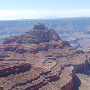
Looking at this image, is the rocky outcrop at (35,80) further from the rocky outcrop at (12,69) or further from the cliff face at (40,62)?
the rocky outcrop at (12,69)

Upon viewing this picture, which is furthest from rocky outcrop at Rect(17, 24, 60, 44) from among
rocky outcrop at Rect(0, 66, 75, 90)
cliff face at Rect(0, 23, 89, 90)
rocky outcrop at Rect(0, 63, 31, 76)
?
rocky outcrop at Rect(0, 63, 31, 76)

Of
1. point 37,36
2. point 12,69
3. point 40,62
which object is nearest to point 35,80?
point 12,69

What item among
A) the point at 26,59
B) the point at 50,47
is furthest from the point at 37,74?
the point at 50,47

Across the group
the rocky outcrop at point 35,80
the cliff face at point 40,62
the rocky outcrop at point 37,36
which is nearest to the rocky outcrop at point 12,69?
the cliff face at point 40,62

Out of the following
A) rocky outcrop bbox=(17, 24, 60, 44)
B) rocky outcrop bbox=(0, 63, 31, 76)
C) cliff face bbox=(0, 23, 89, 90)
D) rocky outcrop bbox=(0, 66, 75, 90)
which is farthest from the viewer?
rocky outcrop bbox=(17, 24, 60, 44)

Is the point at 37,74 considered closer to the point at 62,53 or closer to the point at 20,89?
the point at 20,89

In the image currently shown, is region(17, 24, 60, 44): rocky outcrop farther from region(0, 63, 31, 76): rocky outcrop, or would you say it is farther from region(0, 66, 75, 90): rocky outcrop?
region(0, 63, 31, 76): rocky outcrop

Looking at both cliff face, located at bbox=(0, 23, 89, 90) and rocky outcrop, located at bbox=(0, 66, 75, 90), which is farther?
cliff face, located at bbox=(0, 23, 89, 90)

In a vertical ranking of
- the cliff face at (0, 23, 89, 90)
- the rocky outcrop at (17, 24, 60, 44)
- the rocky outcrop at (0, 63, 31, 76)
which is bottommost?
the cliff face at (0, 23, 89, 90)

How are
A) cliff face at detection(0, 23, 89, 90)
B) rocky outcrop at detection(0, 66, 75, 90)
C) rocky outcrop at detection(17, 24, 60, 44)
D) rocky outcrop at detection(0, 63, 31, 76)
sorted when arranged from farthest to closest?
rocky outcrop at detection(17, 24, 60, 44) < cliff face at detection(0, 23, 89, 90) < rocky outcrop at detection(0, 63, 31, 76) < rocky outcrop at detection(0, 66, 75, 90)

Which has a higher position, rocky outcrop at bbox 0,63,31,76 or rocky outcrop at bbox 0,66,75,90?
rocky outcrop at bbox 0,63,31,76
